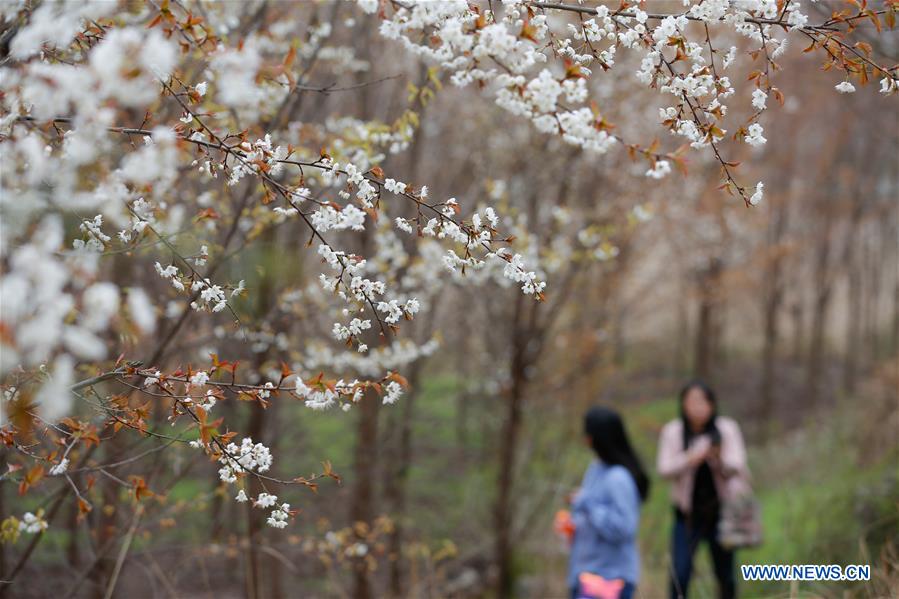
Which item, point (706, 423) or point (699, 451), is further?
point (706, 423)

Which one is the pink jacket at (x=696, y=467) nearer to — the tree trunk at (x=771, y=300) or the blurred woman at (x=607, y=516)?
the blurred woman at (x=607, y=516)

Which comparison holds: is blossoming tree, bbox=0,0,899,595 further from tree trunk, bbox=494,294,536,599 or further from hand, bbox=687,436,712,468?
tree trunk, bbox=494,294,536,599

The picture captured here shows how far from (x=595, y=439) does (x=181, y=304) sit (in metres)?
2.51

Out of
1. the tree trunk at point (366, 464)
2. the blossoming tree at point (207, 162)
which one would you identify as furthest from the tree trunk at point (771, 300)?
the blossoming tree at point (207, 162)

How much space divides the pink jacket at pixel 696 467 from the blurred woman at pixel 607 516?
620 mm

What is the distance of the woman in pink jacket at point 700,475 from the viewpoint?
15.8 ft

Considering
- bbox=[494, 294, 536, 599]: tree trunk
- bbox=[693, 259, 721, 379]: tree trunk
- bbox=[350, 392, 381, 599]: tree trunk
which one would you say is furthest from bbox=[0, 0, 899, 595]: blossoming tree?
bbox=[693, 259, 721, 379]: tree trunk

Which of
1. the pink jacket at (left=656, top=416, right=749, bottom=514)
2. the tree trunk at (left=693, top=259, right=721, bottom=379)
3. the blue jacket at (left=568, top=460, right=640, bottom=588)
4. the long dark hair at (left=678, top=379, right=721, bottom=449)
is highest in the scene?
the tree trunk at (left=693, top=259, right=721, bottom=379)

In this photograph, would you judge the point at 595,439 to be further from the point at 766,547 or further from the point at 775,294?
the point at 775,294

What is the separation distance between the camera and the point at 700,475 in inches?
196

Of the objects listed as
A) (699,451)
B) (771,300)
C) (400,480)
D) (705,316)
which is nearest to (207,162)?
(699,451)

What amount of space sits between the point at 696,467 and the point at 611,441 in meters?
1.02

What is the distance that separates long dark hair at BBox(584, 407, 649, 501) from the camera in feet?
14.1

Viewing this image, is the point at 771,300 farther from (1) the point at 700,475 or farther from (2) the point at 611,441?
(2) the point at 611,441
